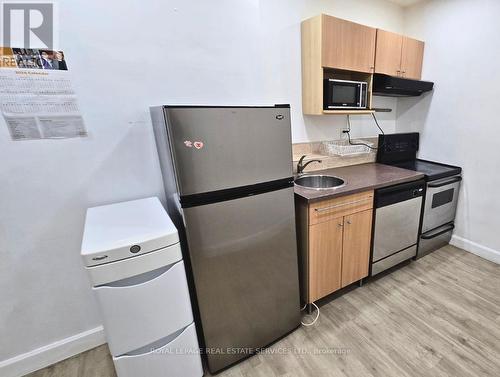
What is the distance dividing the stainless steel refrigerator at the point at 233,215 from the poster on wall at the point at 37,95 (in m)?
0.54

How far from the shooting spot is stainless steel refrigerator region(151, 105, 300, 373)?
3.87ft

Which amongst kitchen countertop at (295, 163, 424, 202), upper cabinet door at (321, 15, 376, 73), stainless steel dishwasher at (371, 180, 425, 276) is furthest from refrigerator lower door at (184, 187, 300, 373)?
upper cabinet door at (321, 15, 376, 73)

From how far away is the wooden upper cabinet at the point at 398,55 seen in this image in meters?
2.25

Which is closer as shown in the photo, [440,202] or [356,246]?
[356,246]

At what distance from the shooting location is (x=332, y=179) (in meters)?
2.17

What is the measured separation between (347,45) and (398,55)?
2.44 ft

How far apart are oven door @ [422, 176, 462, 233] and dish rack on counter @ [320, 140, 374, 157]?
69cm

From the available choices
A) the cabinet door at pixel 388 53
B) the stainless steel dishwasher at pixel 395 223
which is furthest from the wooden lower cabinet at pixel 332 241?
the cabinet door at pixel 388 53

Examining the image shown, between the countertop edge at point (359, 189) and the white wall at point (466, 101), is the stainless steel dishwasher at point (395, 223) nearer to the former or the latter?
the countertop edge at point (359, 189)

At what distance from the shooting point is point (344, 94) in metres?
2.14

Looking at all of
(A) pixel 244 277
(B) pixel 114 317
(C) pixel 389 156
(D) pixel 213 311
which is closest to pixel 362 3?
(C) pixel 389 156

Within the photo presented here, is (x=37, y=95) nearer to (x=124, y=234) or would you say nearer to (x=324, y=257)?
(x=124, y=234)

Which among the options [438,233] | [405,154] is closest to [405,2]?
[405,154]

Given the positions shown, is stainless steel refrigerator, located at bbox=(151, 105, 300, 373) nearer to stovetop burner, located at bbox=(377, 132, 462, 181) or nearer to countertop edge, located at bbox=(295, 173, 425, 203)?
countertop edge, located at bbox=(295, 173, 425, 203)
